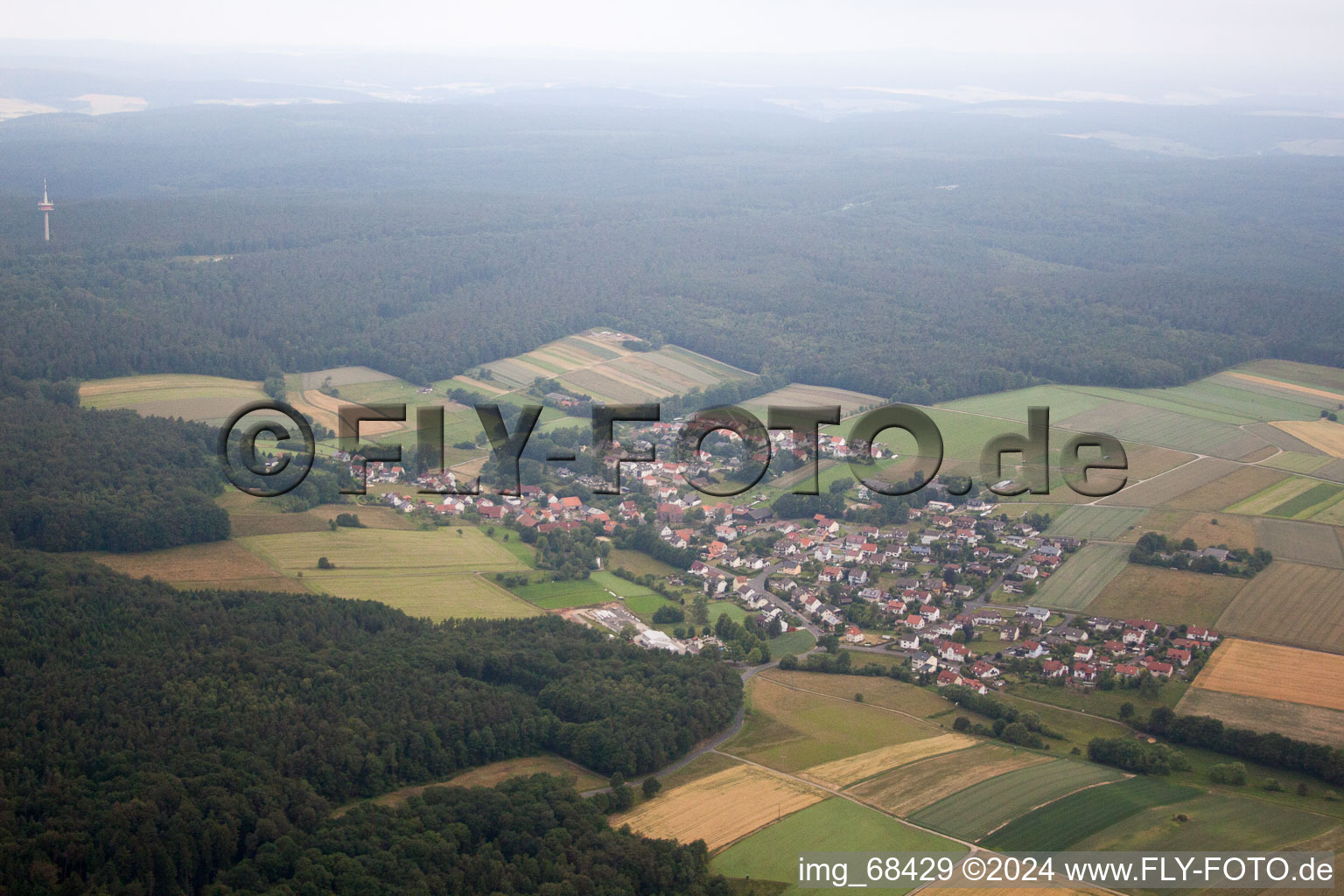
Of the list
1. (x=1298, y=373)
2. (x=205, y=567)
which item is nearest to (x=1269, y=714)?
(x=205, y=567)

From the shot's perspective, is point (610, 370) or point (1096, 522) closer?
point (1096, 522)

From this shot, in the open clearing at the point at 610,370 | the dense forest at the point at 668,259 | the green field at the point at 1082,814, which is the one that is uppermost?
the dense forest at the point at 668,259

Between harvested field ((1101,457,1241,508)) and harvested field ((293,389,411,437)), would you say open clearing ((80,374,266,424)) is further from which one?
harvested field ((1101,457,1241,508))

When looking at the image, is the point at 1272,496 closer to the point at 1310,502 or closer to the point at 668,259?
the point at 1310,502

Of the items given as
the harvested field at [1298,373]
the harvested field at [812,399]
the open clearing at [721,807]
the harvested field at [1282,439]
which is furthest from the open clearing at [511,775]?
the harvested field at [1298,373]

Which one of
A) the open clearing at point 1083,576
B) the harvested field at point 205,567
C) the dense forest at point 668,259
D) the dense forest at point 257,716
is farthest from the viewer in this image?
the dense forest at point 668,259

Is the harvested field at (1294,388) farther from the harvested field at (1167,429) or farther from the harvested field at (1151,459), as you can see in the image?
the harvested field at (1151,459)

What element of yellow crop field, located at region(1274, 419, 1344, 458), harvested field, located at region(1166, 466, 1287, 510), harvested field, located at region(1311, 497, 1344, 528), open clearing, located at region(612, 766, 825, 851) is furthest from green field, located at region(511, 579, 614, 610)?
yellow crop field, located at region(1274, 419, 1344, 458)
